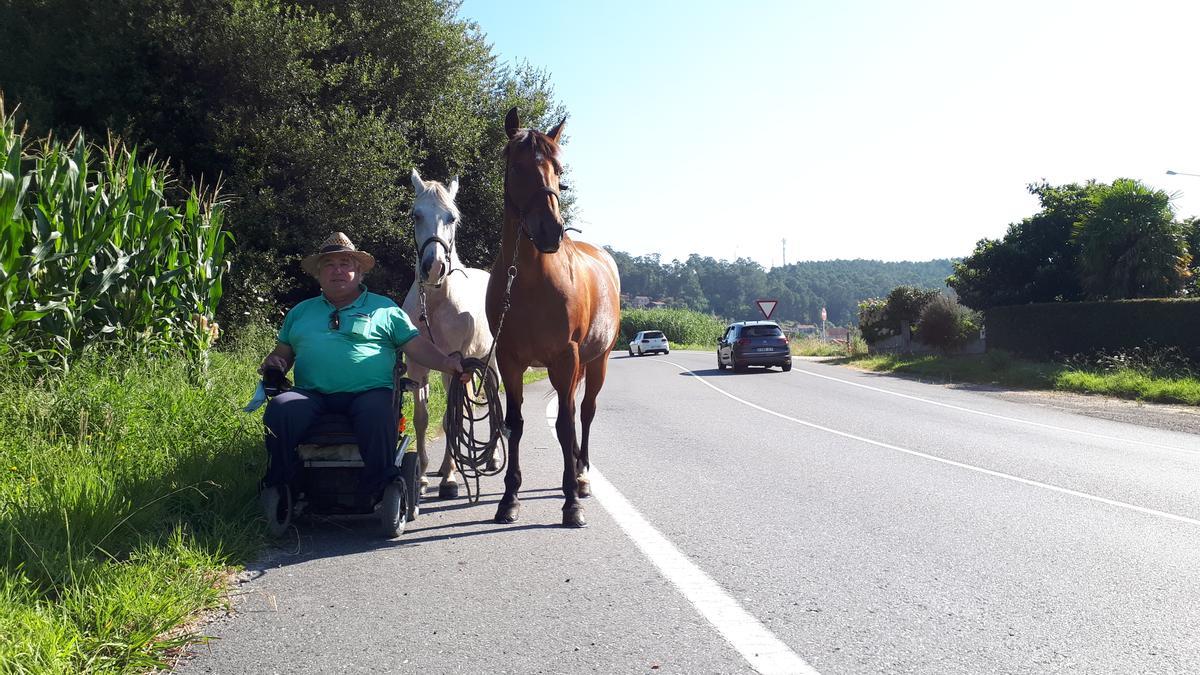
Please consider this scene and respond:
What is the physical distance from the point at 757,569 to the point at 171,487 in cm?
342

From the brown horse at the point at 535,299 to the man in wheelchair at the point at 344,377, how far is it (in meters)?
0.53

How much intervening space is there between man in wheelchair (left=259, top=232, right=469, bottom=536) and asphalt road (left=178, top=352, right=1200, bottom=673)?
35 centimetres

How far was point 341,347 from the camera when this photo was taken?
5.52 meters

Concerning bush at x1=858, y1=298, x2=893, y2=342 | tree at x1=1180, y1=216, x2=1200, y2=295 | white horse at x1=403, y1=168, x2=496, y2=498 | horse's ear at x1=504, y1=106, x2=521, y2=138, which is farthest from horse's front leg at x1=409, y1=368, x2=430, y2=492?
bush at x1=858, y1=298, x2=893, y2=342

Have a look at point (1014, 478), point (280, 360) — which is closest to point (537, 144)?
point (280, 360)

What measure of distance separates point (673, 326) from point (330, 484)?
79.7m

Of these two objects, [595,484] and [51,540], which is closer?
[51,540]

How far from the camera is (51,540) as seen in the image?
412 cm

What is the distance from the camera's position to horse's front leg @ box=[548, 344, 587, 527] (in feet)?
18.7

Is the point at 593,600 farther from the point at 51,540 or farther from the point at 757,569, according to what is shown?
the point at 51,540

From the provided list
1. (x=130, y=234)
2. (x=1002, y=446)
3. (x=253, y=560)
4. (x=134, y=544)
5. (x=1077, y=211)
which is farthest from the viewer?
(x=1077, y=211)

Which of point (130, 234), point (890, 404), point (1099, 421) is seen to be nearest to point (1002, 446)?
point (1099, 421)

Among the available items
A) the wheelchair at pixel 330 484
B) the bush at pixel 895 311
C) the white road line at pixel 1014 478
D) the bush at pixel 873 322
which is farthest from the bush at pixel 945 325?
the wheelchair at pixel 330 484

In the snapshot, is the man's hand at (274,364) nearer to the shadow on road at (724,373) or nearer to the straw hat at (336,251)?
the straw hat at (336,251)
